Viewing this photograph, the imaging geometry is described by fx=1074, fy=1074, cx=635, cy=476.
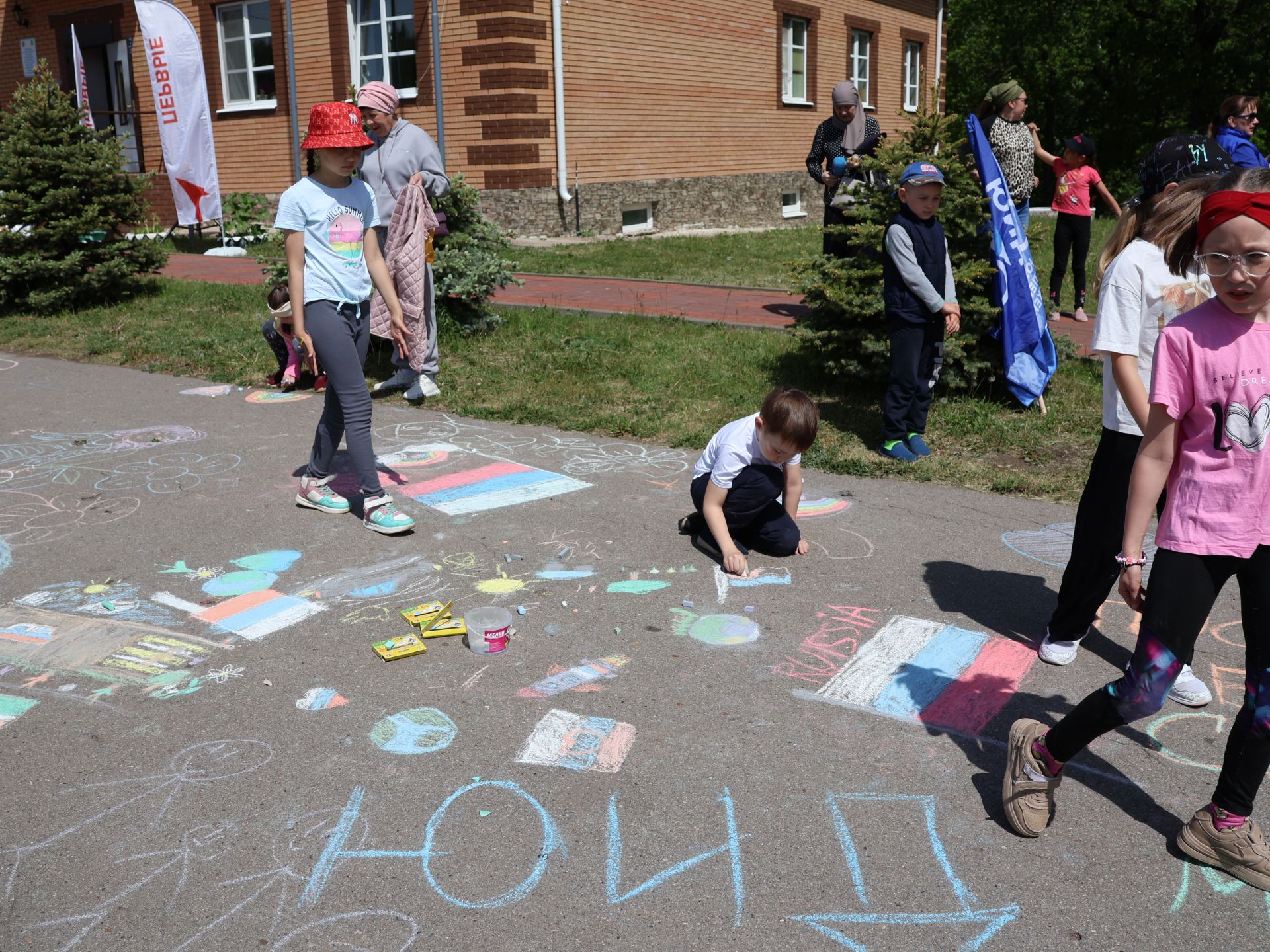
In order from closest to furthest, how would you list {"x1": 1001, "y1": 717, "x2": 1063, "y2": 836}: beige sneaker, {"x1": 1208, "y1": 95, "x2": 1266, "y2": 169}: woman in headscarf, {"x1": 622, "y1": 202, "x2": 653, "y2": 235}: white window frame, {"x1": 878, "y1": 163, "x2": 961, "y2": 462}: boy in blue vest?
1. {"x1": 1001, "y1": 717, "x2": 1063, "y2": 836}: beige sneaker
2. {"x1": 878, "y1": 163, "x2": 961, "y2": 462}: boy in blue vest
3. {"x1": 1208, "y1": 95, "x2": 1266, "y2": 169}: woman in headscarf
4. {"x1": 622, "y1": 202, "x2": 653, "y2": 235}: white window frame

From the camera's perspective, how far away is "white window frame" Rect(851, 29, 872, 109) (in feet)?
76.8

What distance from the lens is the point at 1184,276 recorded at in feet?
9.42

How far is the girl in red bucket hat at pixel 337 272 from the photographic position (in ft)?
16.1

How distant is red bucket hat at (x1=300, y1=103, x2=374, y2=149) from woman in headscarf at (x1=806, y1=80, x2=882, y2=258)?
5.02m

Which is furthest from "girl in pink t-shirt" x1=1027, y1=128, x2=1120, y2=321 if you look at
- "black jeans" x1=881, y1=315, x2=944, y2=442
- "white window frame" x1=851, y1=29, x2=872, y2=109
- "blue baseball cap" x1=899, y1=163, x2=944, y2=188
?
"white window frame" x1=851, y1=29, x2=872, y2=109

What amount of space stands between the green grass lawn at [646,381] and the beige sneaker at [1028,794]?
309 centimetres

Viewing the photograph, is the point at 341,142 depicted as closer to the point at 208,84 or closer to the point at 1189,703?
the point at 1189,703

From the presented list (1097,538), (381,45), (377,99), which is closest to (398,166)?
(377,99)

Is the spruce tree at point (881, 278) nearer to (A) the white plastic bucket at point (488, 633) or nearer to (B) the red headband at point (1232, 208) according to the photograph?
(A) the white plastic bucket at point (488, 633)

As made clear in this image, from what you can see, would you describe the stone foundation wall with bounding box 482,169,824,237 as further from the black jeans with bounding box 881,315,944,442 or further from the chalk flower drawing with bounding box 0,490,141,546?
the chalk flower drawing with bounding box 0,490,141,546

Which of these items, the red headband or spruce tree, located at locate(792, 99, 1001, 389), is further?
spruce tree, located at locate(792, 99, 1001, 389)

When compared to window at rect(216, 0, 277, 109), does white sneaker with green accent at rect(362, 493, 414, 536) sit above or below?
below

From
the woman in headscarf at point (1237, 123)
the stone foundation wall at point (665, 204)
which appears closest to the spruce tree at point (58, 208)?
the stone foundation wall at point (665, 204)

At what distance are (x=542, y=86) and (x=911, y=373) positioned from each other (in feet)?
38.2
